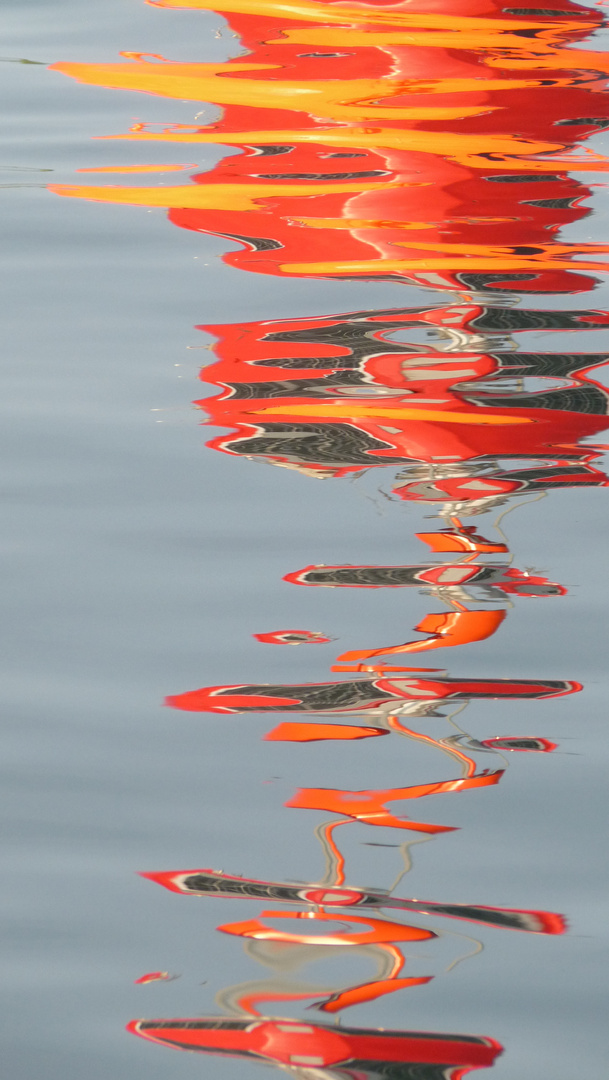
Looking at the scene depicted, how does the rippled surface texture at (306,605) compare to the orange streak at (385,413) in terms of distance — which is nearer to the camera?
the rippled surface texture at (306,605)

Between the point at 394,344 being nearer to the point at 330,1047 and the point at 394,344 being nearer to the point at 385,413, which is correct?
the point at 385,413

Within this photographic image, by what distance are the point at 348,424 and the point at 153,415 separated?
23cm

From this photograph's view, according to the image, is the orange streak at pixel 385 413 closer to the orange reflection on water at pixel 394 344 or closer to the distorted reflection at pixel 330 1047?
the orange reflection on water at pixel 394 344

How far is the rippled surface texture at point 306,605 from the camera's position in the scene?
0.83 metres

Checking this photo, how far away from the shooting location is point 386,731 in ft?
3.50

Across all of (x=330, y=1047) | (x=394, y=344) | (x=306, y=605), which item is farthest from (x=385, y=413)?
(x=330, y=1047)

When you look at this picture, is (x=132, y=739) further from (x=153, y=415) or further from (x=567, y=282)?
(x=567, y=282)

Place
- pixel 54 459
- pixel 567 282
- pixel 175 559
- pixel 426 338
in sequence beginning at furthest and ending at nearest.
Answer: pixel 567 282, pixel 426 338, pixel 54 459, pixel 175 559

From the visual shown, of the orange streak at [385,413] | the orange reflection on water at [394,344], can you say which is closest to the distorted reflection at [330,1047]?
the orange reflection on water at [394,344]

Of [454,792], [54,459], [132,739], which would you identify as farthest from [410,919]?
[54,459]

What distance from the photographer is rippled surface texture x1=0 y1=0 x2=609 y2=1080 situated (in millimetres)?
832

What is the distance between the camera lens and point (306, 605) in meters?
1.22

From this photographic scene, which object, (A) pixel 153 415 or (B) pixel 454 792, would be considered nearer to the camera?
(B) pixel 454 792

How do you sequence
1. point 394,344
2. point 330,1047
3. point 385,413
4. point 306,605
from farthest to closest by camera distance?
point 394,344 < point 385,413 < point 306,605 < point 330,1047
